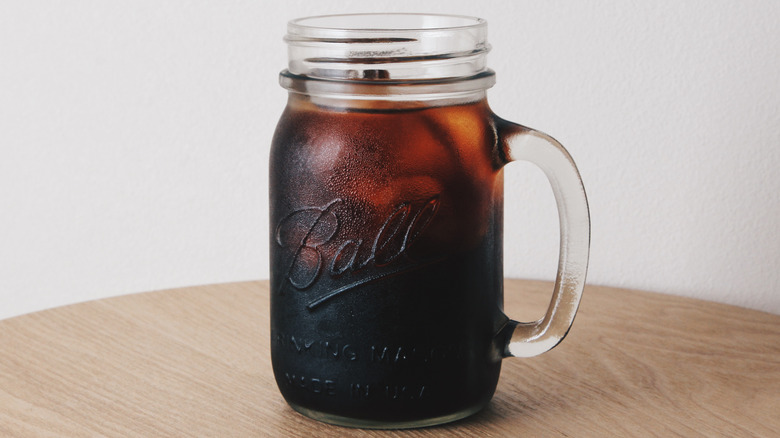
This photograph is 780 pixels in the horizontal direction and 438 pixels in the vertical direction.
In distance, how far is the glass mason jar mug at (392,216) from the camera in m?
0.72

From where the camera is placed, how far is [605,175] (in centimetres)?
127

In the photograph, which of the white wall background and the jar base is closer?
the jar base

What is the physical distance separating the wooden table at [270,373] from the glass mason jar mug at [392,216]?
0.15 ft

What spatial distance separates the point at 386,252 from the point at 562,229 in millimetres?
148

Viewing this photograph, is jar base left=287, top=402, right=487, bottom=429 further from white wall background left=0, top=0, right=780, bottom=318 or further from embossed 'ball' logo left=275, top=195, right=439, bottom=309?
white wall background left=0, top=0, right=780, bottom=318

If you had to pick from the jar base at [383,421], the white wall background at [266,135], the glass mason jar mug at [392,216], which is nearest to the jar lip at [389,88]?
the glass mason jar mug at [392,216]

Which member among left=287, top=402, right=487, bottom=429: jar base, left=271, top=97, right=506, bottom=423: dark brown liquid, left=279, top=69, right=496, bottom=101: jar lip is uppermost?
left=279, top=69, right=496, bottom=101: jar lip

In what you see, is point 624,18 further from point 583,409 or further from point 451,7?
point 583,409

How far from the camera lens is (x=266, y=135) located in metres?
1.33

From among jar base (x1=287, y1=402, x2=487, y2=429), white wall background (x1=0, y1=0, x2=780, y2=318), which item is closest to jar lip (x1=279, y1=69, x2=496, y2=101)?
jar base (x1=287, y1=402, x2=487, y2=429)

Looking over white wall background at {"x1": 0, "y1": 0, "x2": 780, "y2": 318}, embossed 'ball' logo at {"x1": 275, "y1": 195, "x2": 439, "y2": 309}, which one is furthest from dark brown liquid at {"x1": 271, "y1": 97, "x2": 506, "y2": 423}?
white wall background at {"x1": 0, "y1": 0, "x2": 780, "y2": 318}

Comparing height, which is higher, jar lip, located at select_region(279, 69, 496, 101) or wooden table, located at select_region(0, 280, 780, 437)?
jar lip, located at select_region(279, 69, 496, 101)

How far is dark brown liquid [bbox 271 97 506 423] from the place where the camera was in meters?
0.72

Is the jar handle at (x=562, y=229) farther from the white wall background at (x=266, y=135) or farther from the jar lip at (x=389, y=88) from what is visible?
the white wall background at (x=266, y=135)
